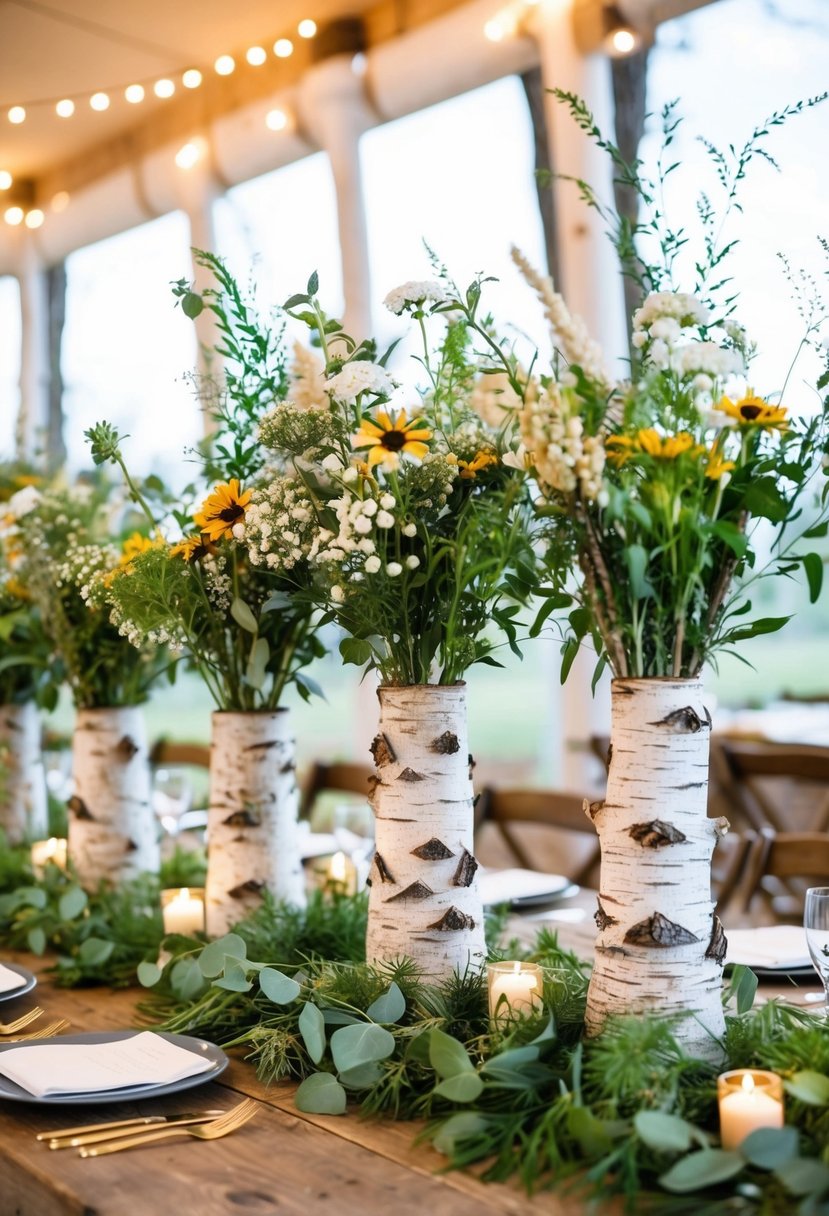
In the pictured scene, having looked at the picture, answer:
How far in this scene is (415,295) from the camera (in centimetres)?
125

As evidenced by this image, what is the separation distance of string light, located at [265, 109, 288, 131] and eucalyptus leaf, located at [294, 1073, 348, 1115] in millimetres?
3610

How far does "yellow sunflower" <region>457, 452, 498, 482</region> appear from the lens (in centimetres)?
131

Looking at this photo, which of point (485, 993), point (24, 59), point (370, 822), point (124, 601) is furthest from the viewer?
point (24, 59)

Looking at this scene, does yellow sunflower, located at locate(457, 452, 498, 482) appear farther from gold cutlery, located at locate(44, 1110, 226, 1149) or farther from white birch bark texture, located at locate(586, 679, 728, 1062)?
gold cutlery, located at locate(44, 1110, 226, 1149)

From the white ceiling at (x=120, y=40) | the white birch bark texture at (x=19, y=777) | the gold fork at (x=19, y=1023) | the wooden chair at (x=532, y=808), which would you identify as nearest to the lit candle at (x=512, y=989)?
the gold fork at (x=19, y=1023)

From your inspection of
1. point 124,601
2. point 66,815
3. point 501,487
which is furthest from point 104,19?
point 501,487

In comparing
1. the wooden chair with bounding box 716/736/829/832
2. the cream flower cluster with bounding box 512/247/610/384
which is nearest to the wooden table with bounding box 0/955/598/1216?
the cream flower cluster with bounding box 512/247/610/384

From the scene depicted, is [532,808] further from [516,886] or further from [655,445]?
[655,445]

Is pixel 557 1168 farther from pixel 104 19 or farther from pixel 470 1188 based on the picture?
pixel 104 19

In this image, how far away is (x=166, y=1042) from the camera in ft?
4.24

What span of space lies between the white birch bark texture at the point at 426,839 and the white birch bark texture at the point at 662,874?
23 cm

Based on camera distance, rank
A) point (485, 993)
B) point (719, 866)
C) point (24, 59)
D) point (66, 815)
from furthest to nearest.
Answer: point (24, 59) < point (719, 866) < point (66, 815) < point (485, 993)

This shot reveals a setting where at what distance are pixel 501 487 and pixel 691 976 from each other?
539 millimetres

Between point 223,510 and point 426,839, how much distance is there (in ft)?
1.50
